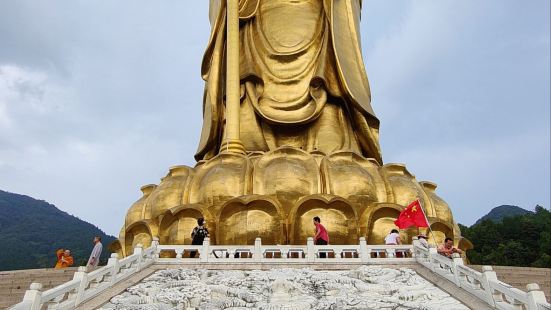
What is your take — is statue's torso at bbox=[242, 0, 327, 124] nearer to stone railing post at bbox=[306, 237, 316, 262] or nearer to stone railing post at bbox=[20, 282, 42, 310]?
stone railing post at bbox=[306, 237, 316, 262]

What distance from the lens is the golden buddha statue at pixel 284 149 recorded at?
304 inches

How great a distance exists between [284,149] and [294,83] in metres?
2.22

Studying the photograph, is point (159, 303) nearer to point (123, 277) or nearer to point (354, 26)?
point (123, 277)

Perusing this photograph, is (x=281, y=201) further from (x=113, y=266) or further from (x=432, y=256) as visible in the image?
(x=113, y=266)

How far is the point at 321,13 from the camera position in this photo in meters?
11.0

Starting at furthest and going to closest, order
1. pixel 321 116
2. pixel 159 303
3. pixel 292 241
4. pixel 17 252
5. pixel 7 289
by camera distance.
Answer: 1. pixel 17 252
2. pixel 321 116
3. pixel 292 241
4. pixel 7 289
5. pixel 159 303

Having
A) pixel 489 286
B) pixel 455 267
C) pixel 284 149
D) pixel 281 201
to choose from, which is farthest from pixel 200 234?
pixel 489 286

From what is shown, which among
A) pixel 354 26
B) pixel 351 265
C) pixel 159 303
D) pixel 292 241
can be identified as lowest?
pixel 159 303

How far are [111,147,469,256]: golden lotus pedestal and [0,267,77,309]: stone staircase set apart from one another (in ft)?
5.76

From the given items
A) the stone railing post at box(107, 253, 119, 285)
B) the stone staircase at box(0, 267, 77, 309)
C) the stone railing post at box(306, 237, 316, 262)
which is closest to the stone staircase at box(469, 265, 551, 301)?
the stone railing post at box(306, 237, 316, 262)

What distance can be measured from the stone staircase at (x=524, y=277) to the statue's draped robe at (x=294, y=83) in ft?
11.9

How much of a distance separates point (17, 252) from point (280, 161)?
41.9 metres

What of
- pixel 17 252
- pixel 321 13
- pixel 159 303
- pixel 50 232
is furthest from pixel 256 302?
pixel 50 232

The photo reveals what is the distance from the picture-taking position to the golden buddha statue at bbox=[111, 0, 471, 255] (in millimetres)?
7730
